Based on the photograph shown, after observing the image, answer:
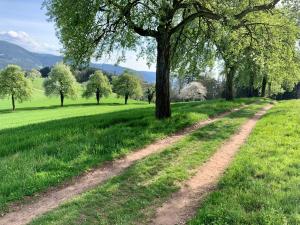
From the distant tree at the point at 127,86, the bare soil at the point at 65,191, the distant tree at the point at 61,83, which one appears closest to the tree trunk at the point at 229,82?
the bare soil at the point at 65,191

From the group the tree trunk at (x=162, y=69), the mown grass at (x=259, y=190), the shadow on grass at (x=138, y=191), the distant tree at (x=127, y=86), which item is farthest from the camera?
the distant tree at (x=127, y=86)

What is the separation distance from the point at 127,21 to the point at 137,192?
1149 cm

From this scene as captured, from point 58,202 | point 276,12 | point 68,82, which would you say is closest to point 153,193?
point 58,202

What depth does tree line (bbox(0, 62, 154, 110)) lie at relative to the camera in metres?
92.9

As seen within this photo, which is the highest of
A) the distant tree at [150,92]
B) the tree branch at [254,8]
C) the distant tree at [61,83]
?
the tree branch at [254,8]

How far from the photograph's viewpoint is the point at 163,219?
30.1ft

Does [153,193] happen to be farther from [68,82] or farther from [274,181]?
[68,82]

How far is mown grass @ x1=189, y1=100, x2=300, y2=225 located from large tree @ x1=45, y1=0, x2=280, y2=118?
791 centimetres

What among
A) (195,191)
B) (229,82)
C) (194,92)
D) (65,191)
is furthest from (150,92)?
(195,191)

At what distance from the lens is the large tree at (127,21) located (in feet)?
62.8

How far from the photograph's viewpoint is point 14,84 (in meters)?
92.7

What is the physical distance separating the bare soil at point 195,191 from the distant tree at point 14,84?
83927 mm

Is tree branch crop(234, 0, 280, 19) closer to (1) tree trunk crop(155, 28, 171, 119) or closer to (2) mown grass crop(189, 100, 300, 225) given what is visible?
(1) tree trunk crop(155, 28, 171, 119)

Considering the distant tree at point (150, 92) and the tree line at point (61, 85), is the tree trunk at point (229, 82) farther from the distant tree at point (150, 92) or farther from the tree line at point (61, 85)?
the distant tree at point (150, 92)
